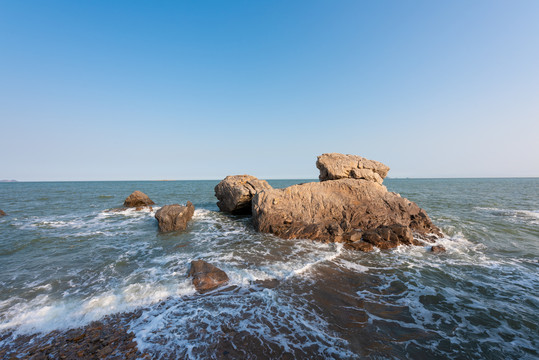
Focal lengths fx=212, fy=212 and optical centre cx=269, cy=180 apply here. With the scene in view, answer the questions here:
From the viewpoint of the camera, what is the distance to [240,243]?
11461 mm

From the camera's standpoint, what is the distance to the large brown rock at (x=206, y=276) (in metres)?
6.92

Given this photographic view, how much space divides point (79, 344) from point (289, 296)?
196 inches

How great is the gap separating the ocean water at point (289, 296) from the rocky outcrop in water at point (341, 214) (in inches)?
48.1

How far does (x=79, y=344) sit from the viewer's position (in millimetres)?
4504

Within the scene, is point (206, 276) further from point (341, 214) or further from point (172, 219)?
point (341, 214)

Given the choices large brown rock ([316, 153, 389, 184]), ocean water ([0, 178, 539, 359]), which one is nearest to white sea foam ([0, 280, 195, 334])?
ocean water ([0, 178, 539, 359])

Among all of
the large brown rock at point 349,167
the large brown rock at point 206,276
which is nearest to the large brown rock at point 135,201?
the large brown rock at point 206,276

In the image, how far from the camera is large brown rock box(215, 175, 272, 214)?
17984 millimetres

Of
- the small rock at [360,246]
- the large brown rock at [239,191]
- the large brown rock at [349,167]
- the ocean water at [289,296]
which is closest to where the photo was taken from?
the ocean water at [289,296]

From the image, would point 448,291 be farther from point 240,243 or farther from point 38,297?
point 38,297

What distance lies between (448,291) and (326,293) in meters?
4.04

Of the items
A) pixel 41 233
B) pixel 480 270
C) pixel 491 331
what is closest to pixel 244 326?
pixel 491 331

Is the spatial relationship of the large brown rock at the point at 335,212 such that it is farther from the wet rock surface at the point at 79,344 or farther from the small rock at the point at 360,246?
the wet rock surface at the point at 79,344

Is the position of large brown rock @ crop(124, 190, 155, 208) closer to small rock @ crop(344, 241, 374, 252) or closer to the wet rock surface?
the wet rock surface
